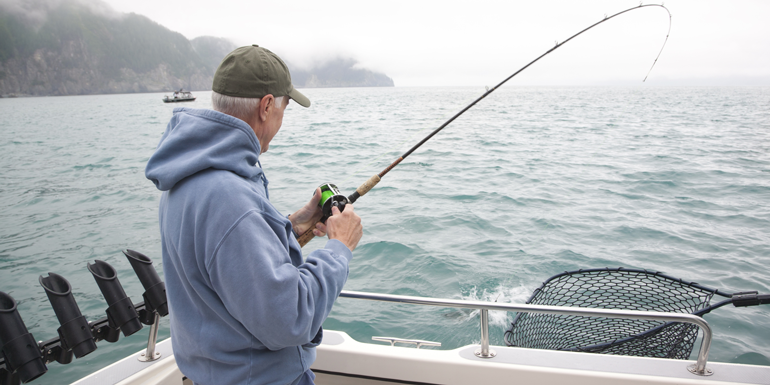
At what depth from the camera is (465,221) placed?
25.0 feet

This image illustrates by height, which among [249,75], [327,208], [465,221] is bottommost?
[465,221]

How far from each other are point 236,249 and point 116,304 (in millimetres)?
1169

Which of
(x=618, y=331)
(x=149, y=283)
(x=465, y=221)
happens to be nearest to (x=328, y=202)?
(x=149, y=283)

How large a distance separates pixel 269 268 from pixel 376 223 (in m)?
6.63

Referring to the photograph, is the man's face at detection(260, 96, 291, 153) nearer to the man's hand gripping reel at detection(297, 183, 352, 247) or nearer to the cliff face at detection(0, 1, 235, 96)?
the man's hand gripping reel at detection(297, 183, 352, 247)

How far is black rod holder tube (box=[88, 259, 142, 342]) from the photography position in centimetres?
175

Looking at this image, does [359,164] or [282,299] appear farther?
[359,164]

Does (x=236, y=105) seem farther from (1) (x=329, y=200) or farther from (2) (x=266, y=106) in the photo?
(1) (x=329, y=200)

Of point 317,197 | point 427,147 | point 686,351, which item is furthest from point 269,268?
point 427,147

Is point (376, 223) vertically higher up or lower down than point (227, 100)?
→ lower down

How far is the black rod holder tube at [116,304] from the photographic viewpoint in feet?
5.74

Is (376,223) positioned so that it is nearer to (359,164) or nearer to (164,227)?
(359,164)

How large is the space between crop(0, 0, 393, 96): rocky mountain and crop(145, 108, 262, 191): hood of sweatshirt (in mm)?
121313

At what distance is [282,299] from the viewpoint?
0.97 metres
